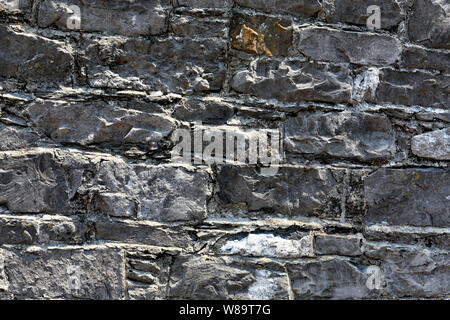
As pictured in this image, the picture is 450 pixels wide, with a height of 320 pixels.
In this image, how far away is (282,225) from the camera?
1794mm

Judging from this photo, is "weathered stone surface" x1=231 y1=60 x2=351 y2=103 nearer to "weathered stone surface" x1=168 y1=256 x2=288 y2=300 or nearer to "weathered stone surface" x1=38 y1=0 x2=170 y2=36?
"weathered stone surface" x1=38 y1=0 x2=170 y2=36

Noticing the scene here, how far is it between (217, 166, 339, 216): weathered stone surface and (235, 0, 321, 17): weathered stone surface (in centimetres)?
65

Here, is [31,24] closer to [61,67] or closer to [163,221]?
[61,67]

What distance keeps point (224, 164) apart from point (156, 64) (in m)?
0.48

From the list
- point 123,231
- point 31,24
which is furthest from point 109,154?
point 31,24

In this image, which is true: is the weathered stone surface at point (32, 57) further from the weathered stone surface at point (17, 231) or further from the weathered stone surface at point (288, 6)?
the weathered stone surface at point (288, 6)

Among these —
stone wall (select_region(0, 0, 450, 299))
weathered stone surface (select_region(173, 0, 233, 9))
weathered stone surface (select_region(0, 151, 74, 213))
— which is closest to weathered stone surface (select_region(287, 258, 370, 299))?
stone wall (select_region(0, 0, 450, 299))

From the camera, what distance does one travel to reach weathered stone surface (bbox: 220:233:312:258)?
5.83 feet

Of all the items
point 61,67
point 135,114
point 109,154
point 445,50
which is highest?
point 445,50

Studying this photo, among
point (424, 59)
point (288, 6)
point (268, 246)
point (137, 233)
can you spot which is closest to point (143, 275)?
point (137, 233)

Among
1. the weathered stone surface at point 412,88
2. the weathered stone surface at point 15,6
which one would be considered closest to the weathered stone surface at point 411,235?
the weathered stone surface at point 412,88

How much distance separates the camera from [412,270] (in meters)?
1.84

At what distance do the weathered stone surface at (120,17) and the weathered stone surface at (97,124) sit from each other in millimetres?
304

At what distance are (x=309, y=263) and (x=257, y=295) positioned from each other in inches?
9.7
